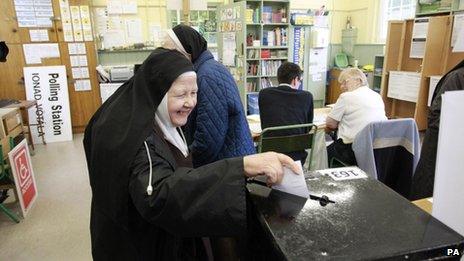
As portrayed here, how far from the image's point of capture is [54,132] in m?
4.82

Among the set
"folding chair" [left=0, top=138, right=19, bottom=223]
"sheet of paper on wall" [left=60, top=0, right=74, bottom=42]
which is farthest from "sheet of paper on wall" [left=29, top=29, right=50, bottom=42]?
"folding chair" [left=0, top=138, right=19, bottom=223]

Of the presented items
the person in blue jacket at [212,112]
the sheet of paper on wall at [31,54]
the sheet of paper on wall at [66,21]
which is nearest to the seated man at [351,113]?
the person in blue jacket at [212,112]

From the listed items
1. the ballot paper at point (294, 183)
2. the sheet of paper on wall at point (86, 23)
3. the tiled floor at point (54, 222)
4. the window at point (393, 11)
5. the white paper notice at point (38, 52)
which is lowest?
the tiled floor at point (54, 222)

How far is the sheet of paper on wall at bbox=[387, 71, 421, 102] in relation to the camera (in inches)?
194

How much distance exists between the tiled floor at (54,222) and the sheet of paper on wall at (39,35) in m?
2.02

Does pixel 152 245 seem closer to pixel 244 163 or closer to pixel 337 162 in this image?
pixel 244 163

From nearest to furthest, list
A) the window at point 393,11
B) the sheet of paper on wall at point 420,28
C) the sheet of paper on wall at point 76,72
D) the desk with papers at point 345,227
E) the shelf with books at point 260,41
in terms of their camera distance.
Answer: the desk with papers at point 345,227, the sheet of paper on wall at point 420,28, the sheet of paper on wall at point 76,72, the shelf with books at point 260,41, the window at point 393,11

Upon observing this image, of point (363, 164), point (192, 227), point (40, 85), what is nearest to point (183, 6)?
point (363, 164)

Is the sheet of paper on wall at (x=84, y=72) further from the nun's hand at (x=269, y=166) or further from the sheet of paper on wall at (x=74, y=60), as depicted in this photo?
the nun's hand at (x=269, y=166)

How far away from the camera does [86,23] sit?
4824mm

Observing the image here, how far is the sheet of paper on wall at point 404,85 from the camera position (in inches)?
194

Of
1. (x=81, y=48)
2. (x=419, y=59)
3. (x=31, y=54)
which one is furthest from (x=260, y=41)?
(x=31, y=54)

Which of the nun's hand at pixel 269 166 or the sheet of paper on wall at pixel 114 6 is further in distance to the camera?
the sheet of paper on wall at pixel 114 6

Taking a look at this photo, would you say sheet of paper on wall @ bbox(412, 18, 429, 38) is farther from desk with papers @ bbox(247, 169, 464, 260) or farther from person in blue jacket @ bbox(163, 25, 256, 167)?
desk with papers @ bbox(247, 169, 464, 260)
